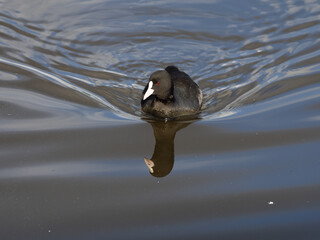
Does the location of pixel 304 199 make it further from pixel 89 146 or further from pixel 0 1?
pixel 0 1

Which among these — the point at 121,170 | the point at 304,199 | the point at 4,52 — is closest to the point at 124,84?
the point at 4,52

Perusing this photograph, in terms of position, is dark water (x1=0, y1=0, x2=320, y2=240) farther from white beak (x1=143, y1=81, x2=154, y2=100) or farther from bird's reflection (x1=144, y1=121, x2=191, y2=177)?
white beak (x1=143, y1=81, x2=154, y2=100)

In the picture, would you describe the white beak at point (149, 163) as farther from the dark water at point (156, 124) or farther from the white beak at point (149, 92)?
the white beak at point (149, 92)

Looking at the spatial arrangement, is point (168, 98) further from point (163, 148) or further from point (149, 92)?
point (163, 148)

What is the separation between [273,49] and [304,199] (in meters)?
4.29

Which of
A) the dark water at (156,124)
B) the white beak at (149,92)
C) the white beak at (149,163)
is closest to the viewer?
the dark water at (156,124)

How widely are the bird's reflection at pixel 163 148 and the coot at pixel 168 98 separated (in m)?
0.19

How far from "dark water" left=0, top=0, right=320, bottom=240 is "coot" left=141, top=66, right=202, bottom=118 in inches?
7.6

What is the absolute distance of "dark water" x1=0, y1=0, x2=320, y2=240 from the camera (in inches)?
192

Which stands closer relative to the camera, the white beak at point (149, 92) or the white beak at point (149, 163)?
the white beak at point (149, 163)

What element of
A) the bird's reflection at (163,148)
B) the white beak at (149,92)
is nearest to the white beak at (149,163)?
the bird's reflection at (163,148)

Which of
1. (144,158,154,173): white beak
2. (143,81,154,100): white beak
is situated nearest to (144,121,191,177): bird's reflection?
(144,158,154,173): white beak

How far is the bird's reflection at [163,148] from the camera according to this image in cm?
566

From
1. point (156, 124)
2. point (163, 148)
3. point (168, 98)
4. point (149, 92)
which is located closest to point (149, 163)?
point (163, 148)
